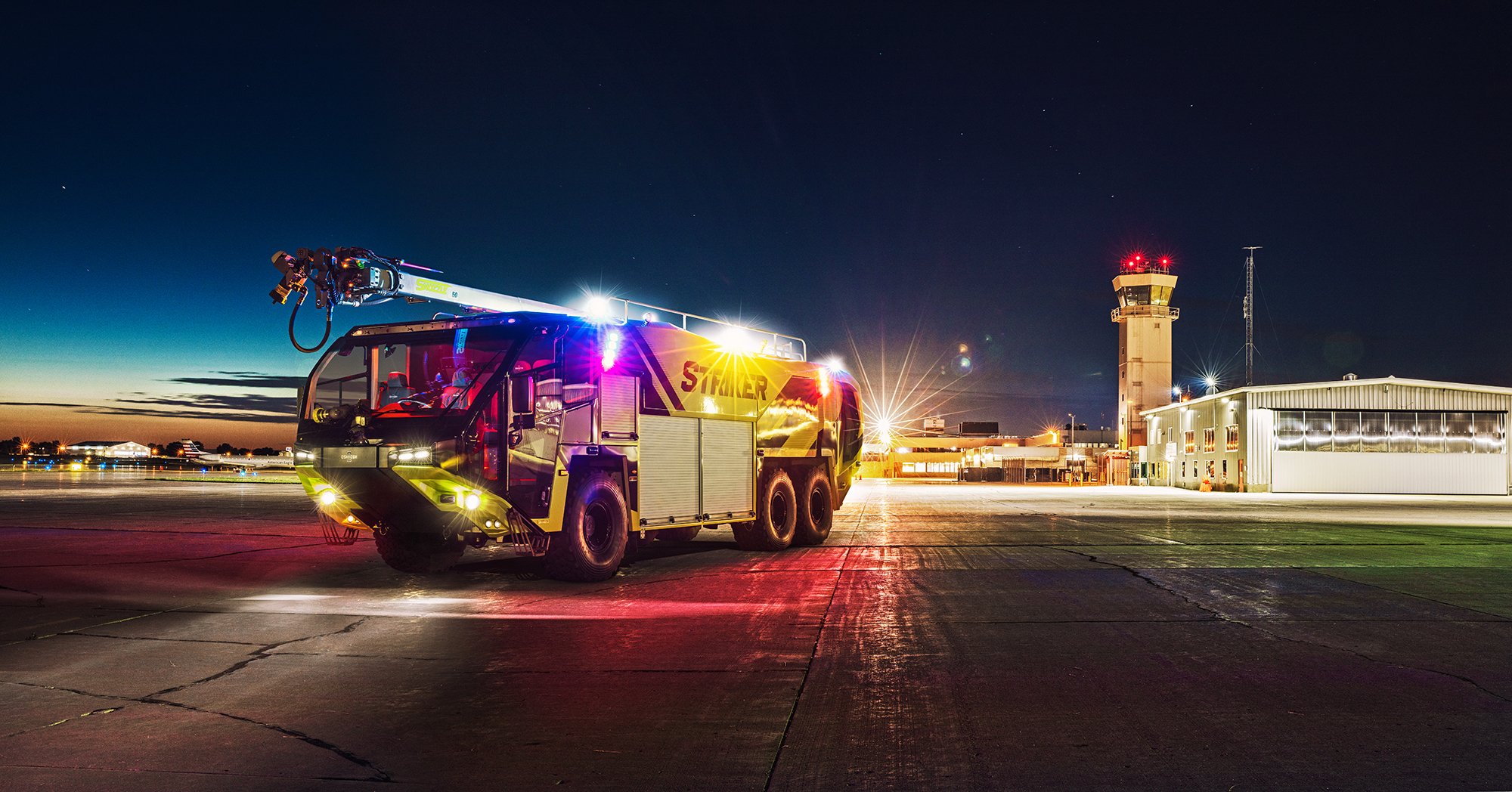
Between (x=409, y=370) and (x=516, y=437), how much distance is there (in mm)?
1762

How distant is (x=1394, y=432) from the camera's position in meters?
49.0

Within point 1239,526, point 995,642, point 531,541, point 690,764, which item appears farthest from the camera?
point 1239,526

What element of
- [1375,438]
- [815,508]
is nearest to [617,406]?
[815,508]

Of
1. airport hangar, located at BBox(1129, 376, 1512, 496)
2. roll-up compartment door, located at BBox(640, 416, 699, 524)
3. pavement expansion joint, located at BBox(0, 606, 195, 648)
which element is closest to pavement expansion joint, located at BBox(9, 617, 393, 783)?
pavement expansion joint, located at BBox(0, 606, 195, 648)

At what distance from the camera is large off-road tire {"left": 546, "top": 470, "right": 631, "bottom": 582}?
12375 mm

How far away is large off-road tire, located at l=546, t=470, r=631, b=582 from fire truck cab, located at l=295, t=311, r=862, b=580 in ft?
0.07

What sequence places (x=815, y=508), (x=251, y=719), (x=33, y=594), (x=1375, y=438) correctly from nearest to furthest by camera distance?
(x=251, y=719) < (x=33, y=594) < (x=815, y=508) < (x=1375, y=438)

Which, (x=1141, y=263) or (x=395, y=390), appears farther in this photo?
(x=1141, y=263)

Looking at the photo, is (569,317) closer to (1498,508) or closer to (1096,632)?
(1096,632)

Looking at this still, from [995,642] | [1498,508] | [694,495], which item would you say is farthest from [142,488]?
[1498,508]

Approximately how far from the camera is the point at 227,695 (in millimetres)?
6793

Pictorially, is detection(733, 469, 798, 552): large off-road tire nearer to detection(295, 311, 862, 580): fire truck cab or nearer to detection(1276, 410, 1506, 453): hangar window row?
detection(295, 311, 862, 580): fire truck cab

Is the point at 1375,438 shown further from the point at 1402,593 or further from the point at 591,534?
the point at 591,534

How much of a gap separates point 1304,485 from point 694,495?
44.1 meters
